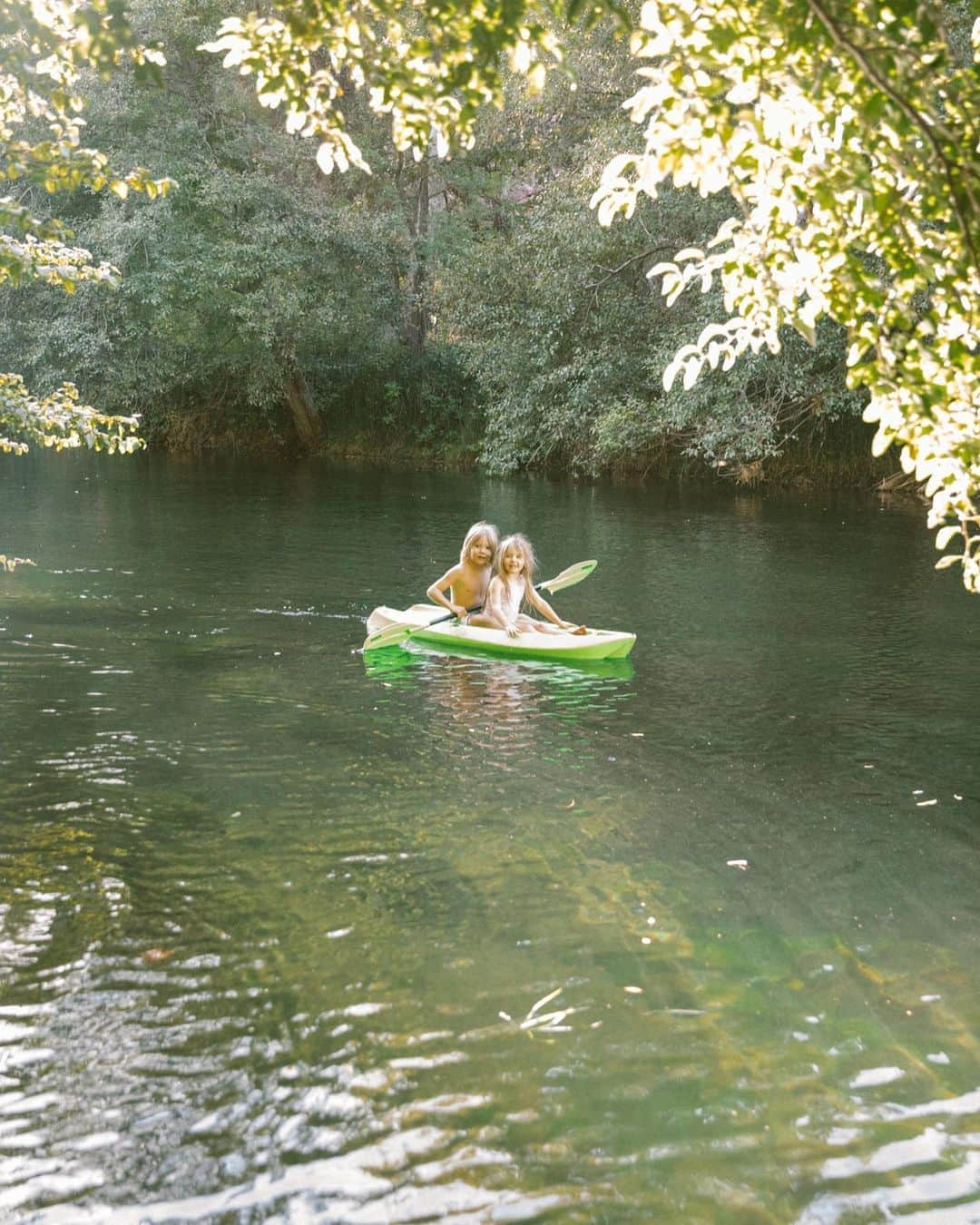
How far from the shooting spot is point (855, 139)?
110 inches

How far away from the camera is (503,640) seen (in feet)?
32.3

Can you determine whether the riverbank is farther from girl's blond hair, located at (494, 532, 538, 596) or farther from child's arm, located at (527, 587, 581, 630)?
child's arm, located at (527, 587, 581, 630)

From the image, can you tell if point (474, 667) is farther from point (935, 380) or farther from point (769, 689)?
point (935, 380)

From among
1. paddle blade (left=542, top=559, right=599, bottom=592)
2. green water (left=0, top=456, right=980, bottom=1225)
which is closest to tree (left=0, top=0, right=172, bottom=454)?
green water (left=0, top=456, right=980, bottom=1225)

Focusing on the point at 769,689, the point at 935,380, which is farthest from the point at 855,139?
the point at 769,689

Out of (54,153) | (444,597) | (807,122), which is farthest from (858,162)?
(444,597)

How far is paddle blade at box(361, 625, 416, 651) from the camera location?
9836mm

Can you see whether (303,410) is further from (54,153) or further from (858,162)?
(858,162)

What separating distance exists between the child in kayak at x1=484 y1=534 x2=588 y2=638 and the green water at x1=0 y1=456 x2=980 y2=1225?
0.64 metres

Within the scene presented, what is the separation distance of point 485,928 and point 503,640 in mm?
5162

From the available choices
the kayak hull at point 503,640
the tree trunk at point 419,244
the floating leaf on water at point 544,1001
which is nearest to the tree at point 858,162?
the floating leaf on water at point 544,1001

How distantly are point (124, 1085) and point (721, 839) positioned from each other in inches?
118

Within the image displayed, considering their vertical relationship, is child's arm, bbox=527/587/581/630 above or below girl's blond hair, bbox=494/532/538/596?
below

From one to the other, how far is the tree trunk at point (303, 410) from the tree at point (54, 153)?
24679 millimetres
